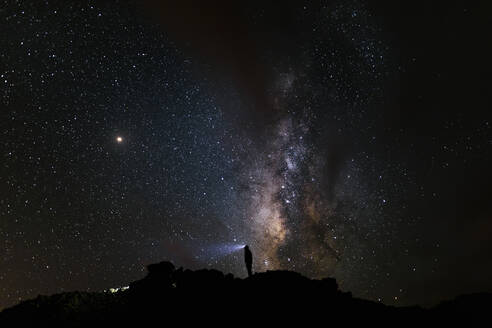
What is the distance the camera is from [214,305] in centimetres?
2488

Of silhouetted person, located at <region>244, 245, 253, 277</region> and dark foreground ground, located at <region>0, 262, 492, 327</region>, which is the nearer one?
dark foreground ground, located at <region>0, 262, 492, 327</region>

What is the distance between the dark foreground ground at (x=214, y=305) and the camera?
2216 cm

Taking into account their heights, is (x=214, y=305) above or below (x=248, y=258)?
below

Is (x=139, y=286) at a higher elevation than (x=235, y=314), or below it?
higher

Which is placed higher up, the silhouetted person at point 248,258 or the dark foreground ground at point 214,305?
the silhouetted person at point 248,258

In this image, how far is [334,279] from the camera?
102 ft

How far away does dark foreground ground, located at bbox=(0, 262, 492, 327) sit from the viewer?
22156mm

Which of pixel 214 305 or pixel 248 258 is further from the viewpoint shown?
pixel 248 258

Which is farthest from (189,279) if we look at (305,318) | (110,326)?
(305,318)

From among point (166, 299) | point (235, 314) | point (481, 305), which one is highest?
point (166, 299)

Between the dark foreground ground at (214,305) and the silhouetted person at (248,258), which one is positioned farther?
the silhouetted person at (248,258)

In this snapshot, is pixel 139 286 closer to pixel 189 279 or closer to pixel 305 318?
pixel 189 279

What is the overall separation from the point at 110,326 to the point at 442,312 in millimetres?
30199

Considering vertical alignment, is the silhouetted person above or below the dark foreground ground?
above
